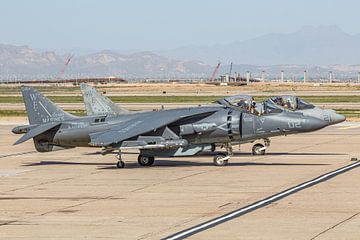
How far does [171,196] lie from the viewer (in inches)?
872

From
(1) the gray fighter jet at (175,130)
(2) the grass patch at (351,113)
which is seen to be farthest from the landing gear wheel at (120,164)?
(2) the grass patch at (351,113)

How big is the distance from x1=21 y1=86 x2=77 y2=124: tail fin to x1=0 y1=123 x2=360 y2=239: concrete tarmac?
1484 millimetres

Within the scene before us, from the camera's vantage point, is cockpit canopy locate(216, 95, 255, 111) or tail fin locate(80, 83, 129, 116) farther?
tail fin locate(80, 83, 129, 116)

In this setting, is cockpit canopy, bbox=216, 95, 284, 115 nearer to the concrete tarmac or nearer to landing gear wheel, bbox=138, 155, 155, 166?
the concrete tarmac

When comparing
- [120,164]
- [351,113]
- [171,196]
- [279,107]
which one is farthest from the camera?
[351,113]

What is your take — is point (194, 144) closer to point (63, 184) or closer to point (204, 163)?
point (204, 163)

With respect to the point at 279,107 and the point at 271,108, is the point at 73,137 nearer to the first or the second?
the point at 271,108

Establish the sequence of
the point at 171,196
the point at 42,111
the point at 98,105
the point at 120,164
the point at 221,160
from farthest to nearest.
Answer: the point at 98,105 < the point at 42,111 < the point at 120,164 < the point at 221,160 < the point at 171,196

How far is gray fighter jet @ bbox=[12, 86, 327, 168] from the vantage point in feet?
95.7

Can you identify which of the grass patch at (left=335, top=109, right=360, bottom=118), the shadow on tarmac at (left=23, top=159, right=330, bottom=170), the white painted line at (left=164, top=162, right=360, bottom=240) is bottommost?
the white painted line at (left=164, top=162, right=360, bottom=240)

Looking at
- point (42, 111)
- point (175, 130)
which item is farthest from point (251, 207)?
point (42, 111)

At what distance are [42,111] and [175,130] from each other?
4824mm

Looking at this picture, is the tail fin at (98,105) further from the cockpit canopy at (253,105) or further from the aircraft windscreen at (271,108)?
the aircraft windscreen at (271,108)

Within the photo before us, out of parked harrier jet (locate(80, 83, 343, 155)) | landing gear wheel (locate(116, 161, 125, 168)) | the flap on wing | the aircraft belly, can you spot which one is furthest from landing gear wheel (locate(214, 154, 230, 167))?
the flap on wing
